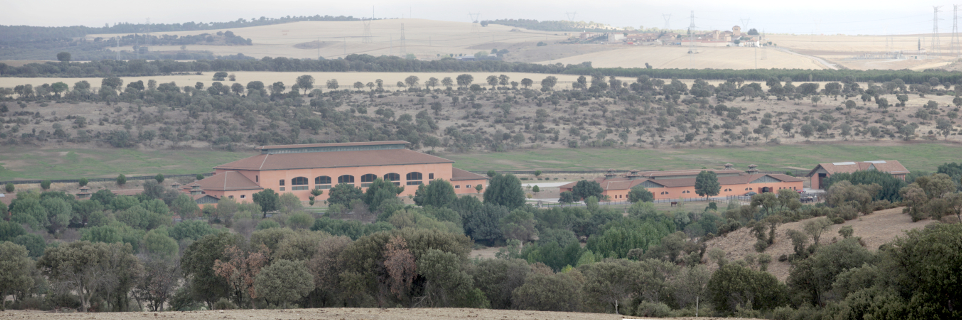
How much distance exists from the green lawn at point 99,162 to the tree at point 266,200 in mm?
18240

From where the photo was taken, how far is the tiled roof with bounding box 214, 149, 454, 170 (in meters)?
75.8

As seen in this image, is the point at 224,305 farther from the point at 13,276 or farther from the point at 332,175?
the point at 332,175

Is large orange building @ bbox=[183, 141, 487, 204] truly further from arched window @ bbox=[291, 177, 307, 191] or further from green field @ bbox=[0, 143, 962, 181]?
green field @ bbox=[0, 143, 962, 181]

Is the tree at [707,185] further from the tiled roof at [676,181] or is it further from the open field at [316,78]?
the open field at [316,78]

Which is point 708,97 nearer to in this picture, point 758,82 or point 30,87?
point 758,82

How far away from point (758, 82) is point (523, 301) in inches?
4483

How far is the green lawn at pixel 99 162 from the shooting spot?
79.9m

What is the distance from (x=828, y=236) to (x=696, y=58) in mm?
140766

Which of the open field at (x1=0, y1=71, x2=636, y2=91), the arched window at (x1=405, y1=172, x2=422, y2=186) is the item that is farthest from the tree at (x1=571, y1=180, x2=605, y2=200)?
the open field at (x1=0, y1=71, x2=636, y2=91)

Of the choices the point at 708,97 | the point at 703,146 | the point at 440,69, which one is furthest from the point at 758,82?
the point at 440,69

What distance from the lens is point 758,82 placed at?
5335 inches

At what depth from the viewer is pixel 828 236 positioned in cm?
3234

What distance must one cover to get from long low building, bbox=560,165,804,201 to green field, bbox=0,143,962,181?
1093cm

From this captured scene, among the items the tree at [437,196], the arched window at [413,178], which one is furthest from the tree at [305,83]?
the tree at [437,196]
